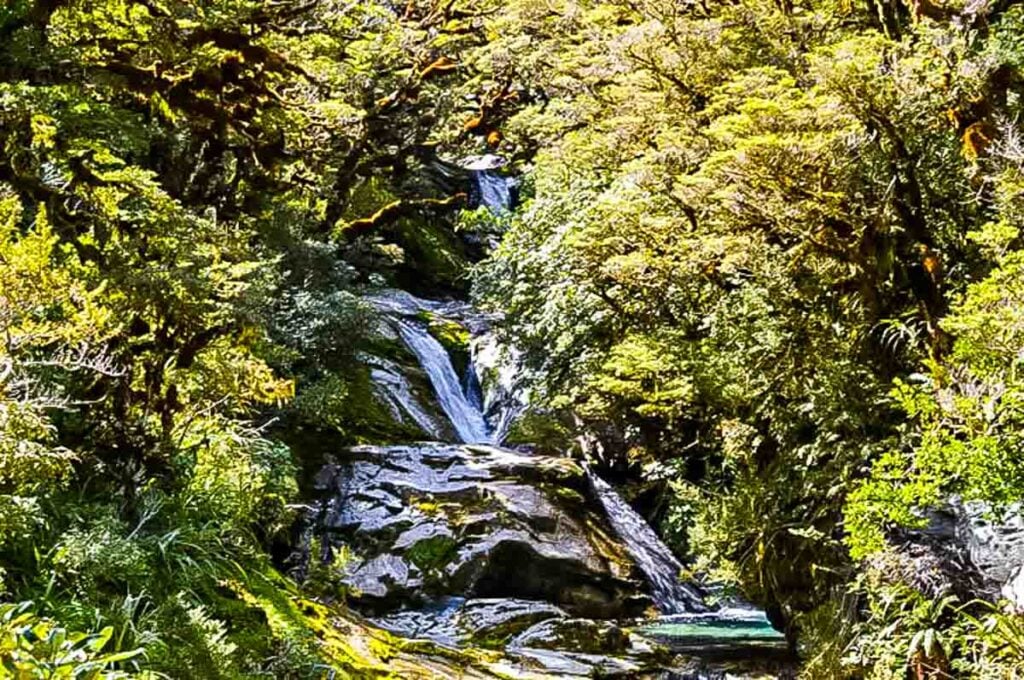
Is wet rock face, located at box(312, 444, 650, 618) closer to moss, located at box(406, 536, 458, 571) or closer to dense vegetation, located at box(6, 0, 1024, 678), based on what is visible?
moss, located at box(406, 536, 458, 571)

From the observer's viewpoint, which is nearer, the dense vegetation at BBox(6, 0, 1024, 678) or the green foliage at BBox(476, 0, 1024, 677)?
the dense vegetation at BBox(6, 0, 1024, 678)

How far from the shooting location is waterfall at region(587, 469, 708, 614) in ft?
37.1

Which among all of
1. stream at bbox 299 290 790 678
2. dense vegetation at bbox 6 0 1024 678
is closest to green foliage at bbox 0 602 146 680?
dense vegetation at bbox 6 0 1024 678

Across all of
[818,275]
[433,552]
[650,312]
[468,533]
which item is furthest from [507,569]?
[818,275]

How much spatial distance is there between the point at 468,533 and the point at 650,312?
351 cm

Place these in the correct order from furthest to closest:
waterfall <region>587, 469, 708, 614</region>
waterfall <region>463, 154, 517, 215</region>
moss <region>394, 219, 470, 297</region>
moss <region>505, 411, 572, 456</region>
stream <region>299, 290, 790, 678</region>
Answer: waterfall <region>463, 154, 517, 215</region>
moss <region>394, 219, 470, 297</region>
moss <region>505, 411, 572, 456</region>
waterfall <region>587, 469, 708, 614</region>
stream <region>299, 290, 790, 678</region>

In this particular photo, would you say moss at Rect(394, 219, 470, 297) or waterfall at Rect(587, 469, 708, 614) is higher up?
moss at Rect(394, 219, 470, 297)

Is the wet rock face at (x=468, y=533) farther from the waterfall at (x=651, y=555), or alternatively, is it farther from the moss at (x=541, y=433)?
the moss at (x=541, y=433)

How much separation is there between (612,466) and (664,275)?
5850 mm

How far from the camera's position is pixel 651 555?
1216 cm

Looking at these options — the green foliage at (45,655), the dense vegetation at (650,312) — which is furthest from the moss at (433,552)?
the green foliage at (45,655)

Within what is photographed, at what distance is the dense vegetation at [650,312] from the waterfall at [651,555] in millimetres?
754

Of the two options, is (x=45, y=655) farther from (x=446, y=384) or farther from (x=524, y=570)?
(x=446, y=384)

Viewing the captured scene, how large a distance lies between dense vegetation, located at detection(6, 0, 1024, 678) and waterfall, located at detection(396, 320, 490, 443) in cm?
385
